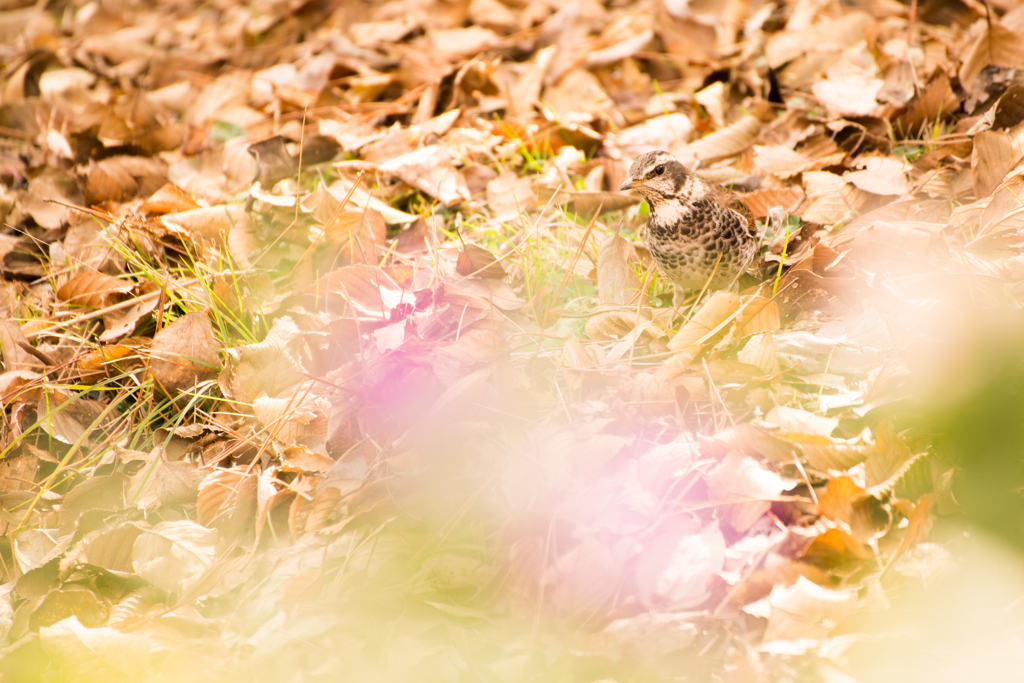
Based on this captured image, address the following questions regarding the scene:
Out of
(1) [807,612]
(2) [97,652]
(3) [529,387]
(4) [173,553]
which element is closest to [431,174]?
(3) [529,387]

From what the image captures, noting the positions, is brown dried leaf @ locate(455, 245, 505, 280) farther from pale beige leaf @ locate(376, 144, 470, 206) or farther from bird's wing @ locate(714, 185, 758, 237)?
bird's wing @ locate(714, 185, 758, 237)

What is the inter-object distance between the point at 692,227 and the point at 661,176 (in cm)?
26

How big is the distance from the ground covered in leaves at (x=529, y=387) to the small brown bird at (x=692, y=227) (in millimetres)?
118

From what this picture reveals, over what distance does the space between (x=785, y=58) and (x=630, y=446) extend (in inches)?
105

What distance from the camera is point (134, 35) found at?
4.86m

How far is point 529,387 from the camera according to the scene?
2.10 m

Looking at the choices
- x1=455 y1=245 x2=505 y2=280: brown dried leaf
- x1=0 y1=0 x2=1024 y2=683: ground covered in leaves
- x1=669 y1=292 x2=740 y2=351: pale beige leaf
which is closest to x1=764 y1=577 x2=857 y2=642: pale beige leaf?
x1=0 y1=0 x2=1024 y2=683: ground covered in leaves

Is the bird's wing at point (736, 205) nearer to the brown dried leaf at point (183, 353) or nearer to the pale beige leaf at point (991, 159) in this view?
the pale beige leaf at point (991, 159)

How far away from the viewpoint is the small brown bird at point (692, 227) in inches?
94.7

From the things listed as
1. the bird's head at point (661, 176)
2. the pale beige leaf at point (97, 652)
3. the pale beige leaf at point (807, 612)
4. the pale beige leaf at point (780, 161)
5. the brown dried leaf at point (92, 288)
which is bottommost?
the pale beige leaf at point (97, 652)

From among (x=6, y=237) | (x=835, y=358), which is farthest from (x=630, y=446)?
(x=6, y=237)

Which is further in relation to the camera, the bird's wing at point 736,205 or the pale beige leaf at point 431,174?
the pale beige leaf at point 431,174

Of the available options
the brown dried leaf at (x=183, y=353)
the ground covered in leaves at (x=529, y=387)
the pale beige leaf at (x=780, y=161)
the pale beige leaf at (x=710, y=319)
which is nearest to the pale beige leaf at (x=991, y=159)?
the ground covered in leaves at (x=529, y=387)

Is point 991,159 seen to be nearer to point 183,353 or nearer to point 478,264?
point 478,264
